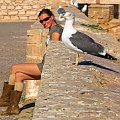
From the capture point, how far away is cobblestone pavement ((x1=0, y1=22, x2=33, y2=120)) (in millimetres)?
13041

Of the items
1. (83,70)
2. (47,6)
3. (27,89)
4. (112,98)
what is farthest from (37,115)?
(47,6)

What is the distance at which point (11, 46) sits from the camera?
57.3ft

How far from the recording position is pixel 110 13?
1680 centimetres

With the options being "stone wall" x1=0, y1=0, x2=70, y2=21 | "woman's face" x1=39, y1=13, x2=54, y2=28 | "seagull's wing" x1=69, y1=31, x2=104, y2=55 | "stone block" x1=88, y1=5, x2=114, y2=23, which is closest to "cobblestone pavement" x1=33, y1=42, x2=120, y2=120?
"seagull's wing" x1=69, y1=31, x2=104, y2=55

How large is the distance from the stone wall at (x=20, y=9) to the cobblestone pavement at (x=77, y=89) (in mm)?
17851

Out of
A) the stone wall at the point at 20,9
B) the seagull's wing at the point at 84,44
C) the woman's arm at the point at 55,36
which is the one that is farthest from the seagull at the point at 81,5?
the seagull's wing at the point at 84,44

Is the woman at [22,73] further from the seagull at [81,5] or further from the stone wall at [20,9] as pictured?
the stone wall at [20,9]

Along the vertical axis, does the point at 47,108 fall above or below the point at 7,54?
above

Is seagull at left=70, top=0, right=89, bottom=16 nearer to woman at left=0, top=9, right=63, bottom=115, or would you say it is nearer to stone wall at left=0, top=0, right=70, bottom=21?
stone wall at left=0, top=0, right=70, bottom=21

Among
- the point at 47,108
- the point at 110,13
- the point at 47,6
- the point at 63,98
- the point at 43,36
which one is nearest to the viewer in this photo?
the point at 47,108

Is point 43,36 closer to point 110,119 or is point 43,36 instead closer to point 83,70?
point 83,70

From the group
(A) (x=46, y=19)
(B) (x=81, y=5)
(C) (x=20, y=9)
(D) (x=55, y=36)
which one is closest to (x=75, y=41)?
(A) (x=46, y=19)

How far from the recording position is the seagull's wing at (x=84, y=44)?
677 cm

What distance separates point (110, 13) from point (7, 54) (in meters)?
3.23
